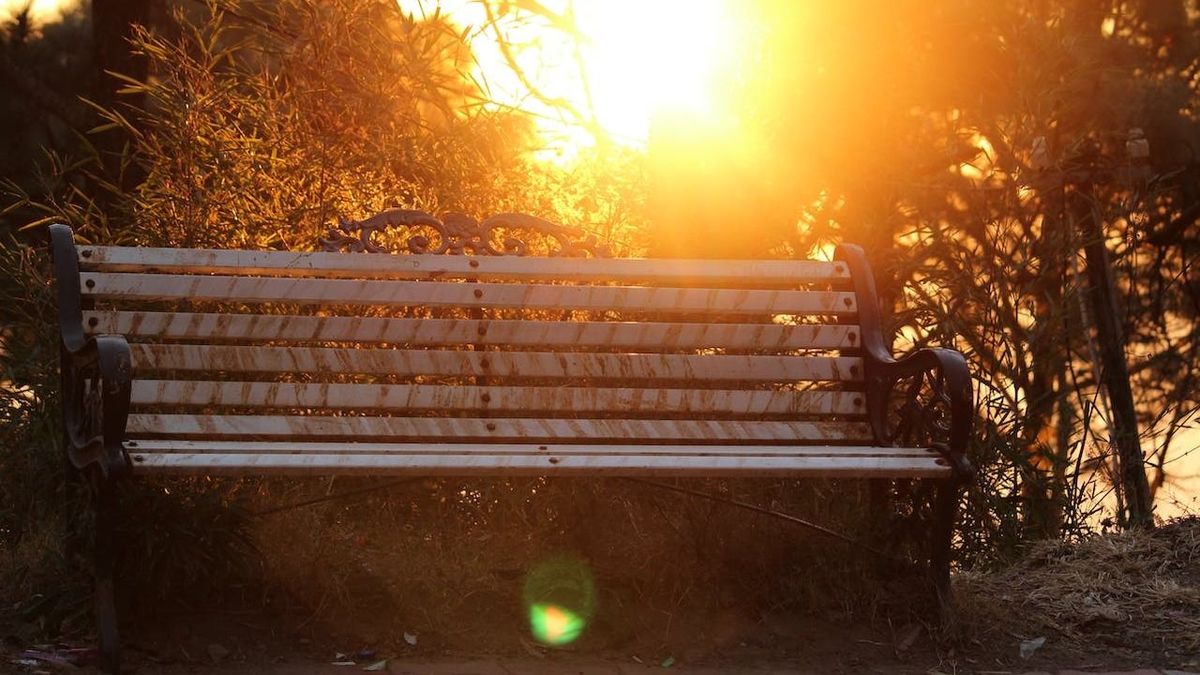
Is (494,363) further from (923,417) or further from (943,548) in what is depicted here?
(943,548)

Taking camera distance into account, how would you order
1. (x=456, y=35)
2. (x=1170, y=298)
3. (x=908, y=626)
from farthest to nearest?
(x=1170, y=298)
(x=456, y=35)
(x=908, y=626)

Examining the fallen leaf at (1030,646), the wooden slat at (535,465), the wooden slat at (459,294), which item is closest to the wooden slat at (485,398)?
the wooden slat at (459,294)

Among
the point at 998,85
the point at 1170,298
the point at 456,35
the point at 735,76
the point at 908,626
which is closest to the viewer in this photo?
the point at 908,626

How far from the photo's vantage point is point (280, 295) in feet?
14.6

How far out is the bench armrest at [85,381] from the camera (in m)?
3.60

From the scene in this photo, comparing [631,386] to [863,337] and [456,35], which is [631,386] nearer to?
[863,337]

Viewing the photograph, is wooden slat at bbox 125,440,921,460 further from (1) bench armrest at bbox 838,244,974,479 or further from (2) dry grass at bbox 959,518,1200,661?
(2) dry grass at bbox 959,518,1200,661

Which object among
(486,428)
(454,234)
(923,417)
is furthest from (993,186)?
(486,428)

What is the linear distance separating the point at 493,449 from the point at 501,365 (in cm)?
50

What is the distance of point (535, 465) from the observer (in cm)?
387

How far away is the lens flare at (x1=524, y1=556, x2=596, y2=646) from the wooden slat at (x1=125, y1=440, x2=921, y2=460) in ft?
1.37

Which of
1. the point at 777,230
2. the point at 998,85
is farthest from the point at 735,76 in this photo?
the point at 998,85

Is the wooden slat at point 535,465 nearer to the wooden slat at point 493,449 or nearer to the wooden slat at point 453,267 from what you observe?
the wooden slat at point 493,449

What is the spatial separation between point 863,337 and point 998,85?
6.23 m
